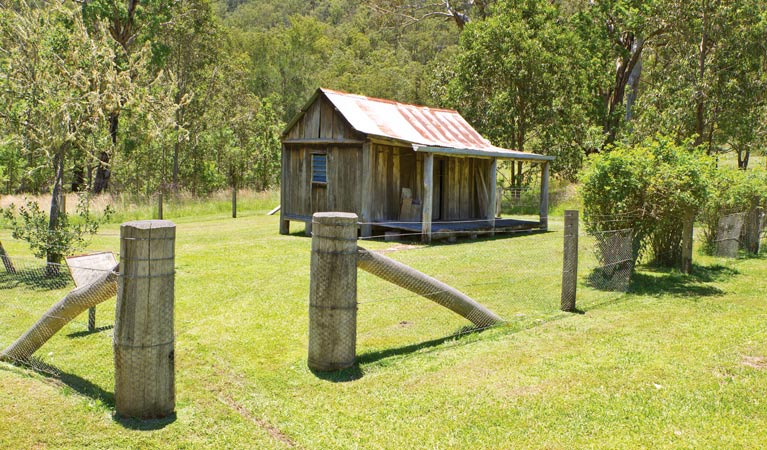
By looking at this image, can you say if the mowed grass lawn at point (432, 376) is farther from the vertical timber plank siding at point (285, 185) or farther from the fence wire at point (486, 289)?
the vertical timber plank siding at point (285, 185)

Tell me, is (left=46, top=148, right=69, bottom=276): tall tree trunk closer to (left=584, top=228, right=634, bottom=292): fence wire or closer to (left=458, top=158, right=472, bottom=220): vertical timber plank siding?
(left=584, top=228, right=634, bottom=292): fence wire

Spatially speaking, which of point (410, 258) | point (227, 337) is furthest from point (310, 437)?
point (410, 258)

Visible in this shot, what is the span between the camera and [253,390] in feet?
19.6

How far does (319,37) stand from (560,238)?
61.0 m

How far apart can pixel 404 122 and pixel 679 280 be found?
1074cm

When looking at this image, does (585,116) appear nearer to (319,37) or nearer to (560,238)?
(560,238)

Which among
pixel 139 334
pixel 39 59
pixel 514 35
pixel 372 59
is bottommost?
pixel 139 334

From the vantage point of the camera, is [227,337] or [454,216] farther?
[454,216]

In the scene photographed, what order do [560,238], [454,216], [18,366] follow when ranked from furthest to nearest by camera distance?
[454,216], [560,238], [18,366]

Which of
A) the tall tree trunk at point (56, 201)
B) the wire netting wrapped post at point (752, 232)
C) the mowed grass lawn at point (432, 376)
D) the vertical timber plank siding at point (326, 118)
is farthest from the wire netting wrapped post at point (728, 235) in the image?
the tall tree trunk at point (56, 201)

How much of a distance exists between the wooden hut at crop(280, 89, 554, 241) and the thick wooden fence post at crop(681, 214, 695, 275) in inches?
254

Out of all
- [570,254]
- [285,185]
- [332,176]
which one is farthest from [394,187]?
[570,254]

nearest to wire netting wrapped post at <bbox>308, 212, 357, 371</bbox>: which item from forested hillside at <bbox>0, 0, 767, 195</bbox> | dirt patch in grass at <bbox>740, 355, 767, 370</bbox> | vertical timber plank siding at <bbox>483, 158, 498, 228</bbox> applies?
dirt patch in grass at <bbox>740, 355, 767, 370</bbox>

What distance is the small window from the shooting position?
19203 millimetres
